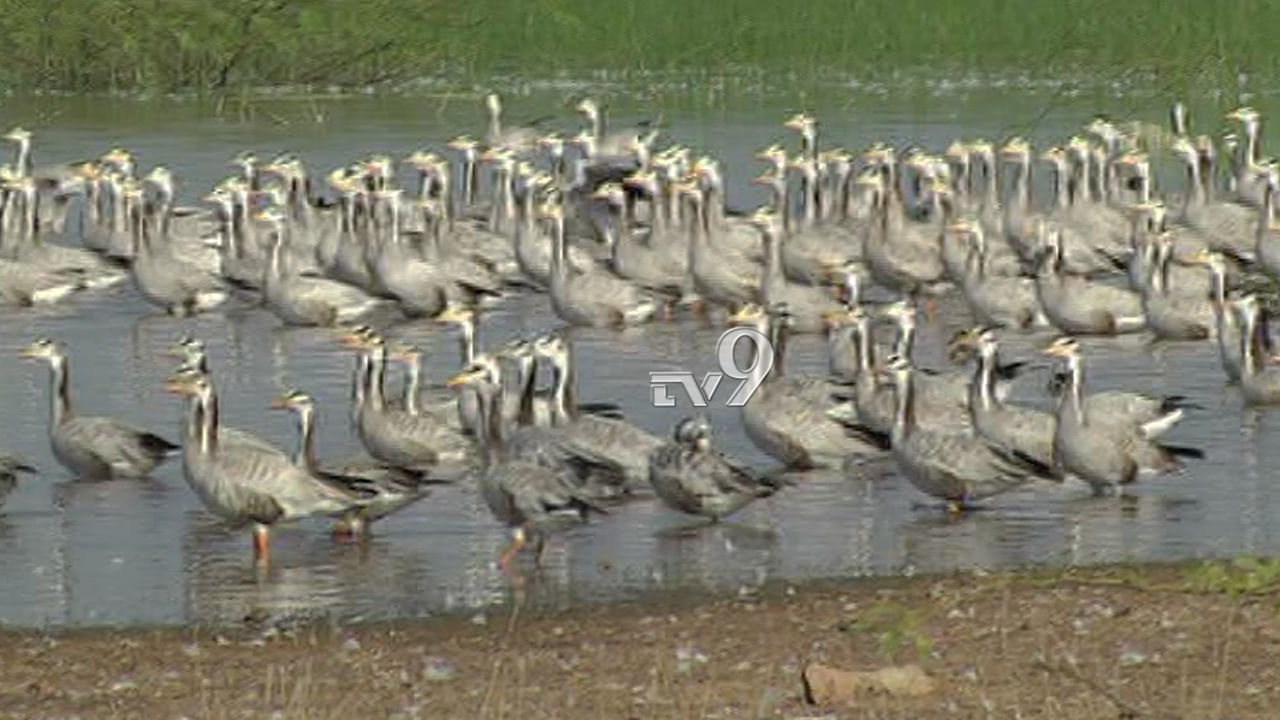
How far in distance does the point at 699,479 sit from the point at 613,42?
30.9 metres

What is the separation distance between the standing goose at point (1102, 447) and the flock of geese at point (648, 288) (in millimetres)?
18

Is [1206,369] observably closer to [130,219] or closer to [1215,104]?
[130,219]

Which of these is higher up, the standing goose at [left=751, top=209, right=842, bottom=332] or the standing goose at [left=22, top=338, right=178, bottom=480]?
the standing goose at [left=22, top=338, right=178, bottom=480]

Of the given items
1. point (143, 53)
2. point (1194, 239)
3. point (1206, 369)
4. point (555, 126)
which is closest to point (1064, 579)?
point (1206, 369)

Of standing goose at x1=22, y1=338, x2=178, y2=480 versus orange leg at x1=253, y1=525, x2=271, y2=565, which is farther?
standing goose at x1=22, y1=338, x2=178, y2=480

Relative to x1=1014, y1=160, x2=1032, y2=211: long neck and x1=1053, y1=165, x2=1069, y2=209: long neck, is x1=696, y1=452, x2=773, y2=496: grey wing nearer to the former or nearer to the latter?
x1=1014, y1=160, x2=1032, y2=211: long neck

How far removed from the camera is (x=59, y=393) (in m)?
20.3

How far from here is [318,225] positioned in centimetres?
3077

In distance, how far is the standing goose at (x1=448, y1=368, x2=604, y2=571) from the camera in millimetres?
16781

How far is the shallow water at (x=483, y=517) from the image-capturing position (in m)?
16.0

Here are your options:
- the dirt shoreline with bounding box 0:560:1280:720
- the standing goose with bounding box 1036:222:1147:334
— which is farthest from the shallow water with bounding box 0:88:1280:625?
the dirt shoreline with bounding box 0:560:1280:720

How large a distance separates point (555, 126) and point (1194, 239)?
490 inches

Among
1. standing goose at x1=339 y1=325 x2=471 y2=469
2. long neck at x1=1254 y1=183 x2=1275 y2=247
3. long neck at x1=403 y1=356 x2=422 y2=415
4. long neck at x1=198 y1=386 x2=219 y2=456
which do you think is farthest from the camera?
long neck at x1=1254 y1=183 x2=1275 y2=247

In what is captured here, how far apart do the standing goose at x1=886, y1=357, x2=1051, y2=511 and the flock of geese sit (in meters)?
0.02
